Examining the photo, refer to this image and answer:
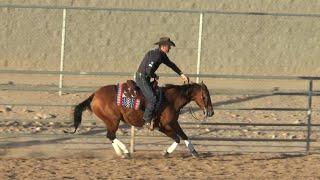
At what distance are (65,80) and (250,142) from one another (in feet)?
24.3

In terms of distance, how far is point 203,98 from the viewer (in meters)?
13.0

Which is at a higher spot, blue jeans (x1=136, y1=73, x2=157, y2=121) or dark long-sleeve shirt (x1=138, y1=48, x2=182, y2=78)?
dark long-sleeve shirt (x1=138, y1=48, x2=182, y2=78)

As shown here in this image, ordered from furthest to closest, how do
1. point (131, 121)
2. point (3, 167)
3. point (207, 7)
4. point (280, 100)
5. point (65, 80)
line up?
point (207, 7), point (65, 80), point (280, 100), point (131, 121), point (3, 167)

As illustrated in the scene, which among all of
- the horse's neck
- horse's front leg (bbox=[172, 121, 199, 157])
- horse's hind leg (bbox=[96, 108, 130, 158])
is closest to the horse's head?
the horse's neck

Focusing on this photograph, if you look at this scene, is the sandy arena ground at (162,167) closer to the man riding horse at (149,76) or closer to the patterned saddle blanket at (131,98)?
the man riding horse at (149,76)

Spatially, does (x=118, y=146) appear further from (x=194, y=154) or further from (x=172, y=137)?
(x=194, y=154)

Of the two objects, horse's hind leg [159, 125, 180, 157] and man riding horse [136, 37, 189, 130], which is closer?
man riding horse [136, 37, 189, 130]

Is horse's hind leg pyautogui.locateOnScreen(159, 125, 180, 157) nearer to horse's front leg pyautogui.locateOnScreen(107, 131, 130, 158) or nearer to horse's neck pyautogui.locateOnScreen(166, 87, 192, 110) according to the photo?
horse's neck pyautogui.locateOnScreen(166, 87, 192, 110)

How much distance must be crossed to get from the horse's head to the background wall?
9823mm

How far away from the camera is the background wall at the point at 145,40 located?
22984 mm

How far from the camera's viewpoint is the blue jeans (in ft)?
41.4

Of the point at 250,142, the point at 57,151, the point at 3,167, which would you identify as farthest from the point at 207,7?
the point at 3,167

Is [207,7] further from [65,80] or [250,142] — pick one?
[250,142]

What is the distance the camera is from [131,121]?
12.9 m
